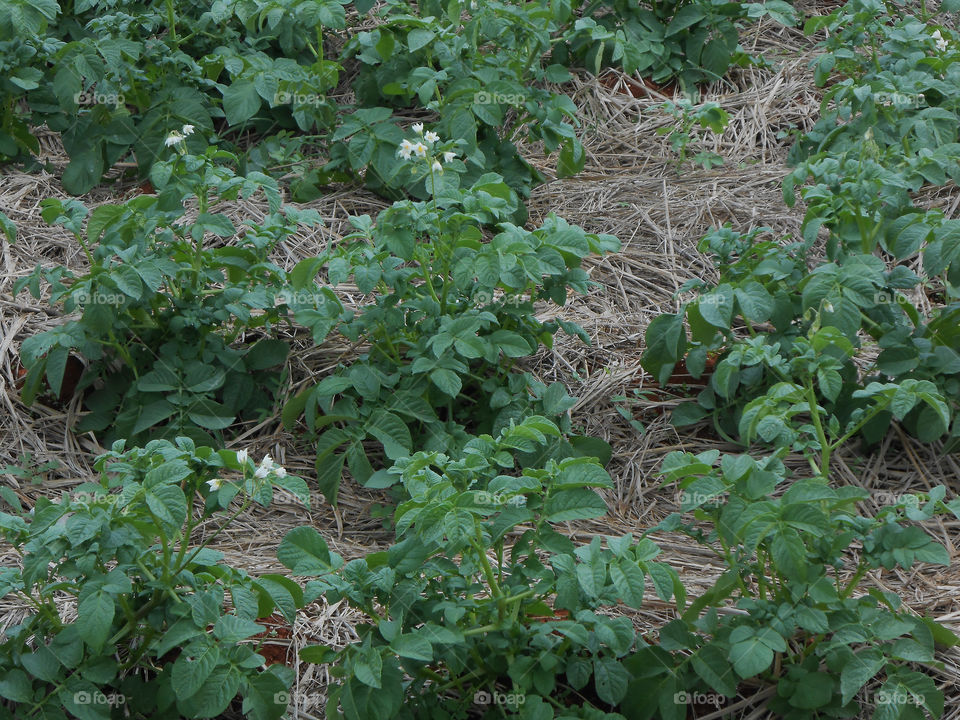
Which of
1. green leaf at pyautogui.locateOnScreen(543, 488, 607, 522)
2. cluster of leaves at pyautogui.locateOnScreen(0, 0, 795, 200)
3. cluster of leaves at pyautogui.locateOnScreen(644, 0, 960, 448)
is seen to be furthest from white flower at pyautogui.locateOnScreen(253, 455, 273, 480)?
cluster of leaves at pyautogui.locateOnScreen(0, 0, 795, 200)

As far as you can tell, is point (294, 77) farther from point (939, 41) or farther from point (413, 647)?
point (413, 647)

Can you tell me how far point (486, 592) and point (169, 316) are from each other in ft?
4.33

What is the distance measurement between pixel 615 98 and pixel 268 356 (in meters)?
1.94

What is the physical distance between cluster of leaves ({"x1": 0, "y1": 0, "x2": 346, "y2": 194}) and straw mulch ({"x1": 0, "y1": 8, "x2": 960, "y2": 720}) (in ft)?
0.57

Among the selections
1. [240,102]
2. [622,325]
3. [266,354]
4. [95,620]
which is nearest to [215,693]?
[95,620]

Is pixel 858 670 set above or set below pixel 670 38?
below

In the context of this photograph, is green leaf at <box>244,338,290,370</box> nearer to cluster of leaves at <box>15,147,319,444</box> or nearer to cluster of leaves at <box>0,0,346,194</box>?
cluster of leaves at <box>15,147,319,444</box>

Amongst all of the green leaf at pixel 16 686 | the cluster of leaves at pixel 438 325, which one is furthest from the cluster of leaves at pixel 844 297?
the green leaf at pixel 16 686

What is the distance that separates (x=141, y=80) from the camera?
12.3ft

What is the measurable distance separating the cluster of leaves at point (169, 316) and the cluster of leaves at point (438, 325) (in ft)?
0.59

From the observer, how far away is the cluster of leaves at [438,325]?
8.58ft

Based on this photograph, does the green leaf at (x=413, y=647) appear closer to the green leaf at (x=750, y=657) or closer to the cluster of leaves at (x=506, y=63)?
the green leaf at (x=750, y=657)

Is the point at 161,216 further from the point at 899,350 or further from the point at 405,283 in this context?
the point at 899,350

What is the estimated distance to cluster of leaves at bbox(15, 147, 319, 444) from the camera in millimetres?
2760
